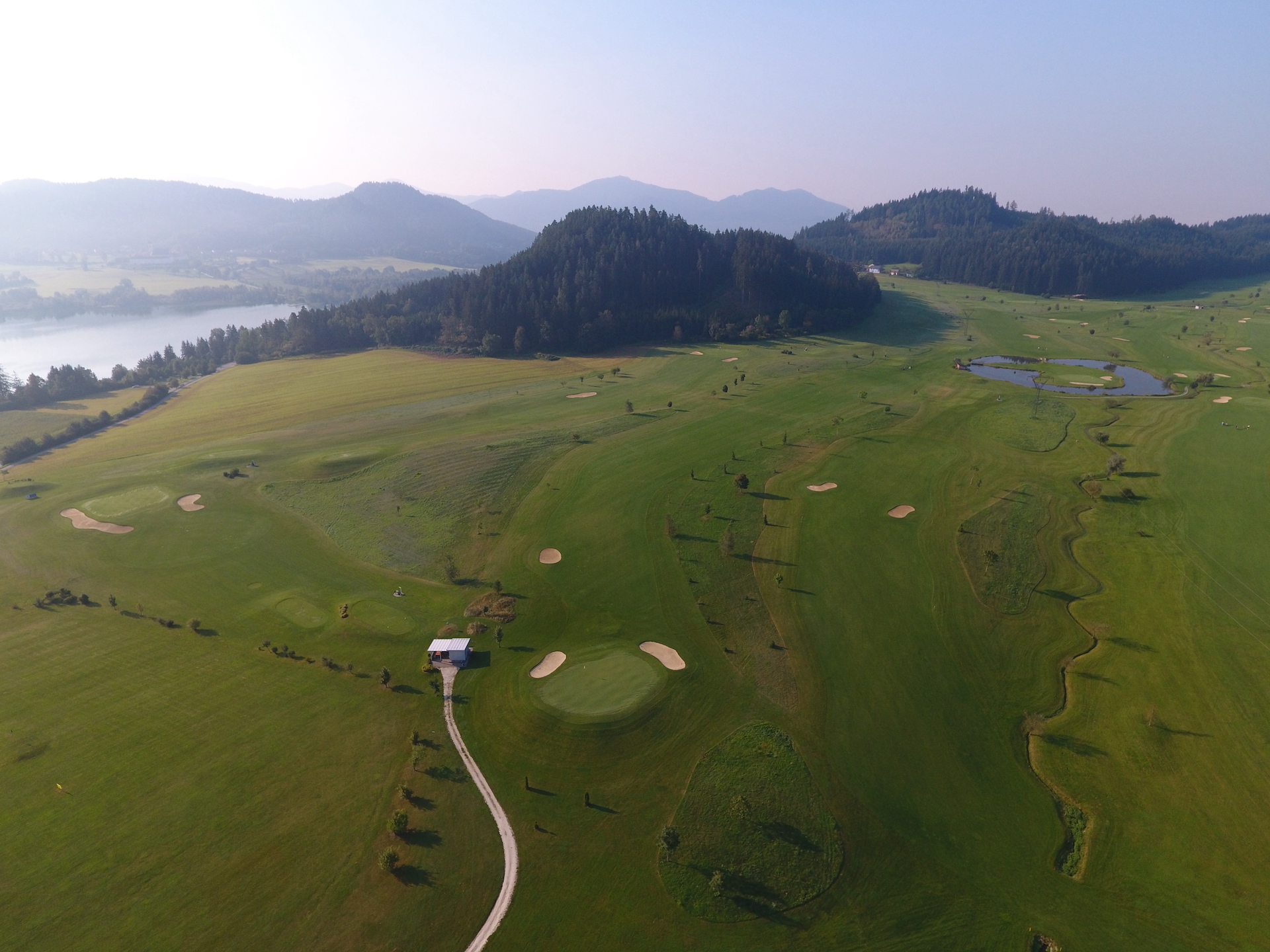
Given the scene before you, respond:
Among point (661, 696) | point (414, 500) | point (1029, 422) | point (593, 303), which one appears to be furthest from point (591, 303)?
point (661, 696)

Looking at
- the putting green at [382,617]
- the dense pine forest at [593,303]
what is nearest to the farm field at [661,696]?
the putting green at [382,617]

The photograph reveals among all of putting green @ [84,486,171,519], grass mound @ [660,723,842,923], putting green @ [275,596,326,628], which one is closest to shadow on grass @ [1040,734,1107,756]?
grass mound @ [660,723,842,923]

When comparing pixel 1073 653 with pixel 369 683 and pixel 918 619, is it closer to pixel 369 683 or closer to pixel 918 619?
pixel 918 619

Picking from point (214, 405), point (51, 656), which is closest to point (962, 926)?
point (51, 656)

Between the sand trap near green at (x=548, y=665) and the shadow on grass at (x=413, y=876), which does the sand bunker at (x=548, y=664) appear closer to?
the sand trap near green at (x=548, y=665)

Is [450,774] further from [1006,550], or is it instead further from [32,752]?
[1006,550]

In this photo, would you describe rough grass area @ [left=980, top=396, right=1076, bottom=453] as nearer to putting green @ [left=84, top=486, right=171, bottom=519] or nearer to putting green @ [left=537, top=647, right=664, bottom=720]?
putting green @ [left=537, top=647, right=664, bottom=720]
